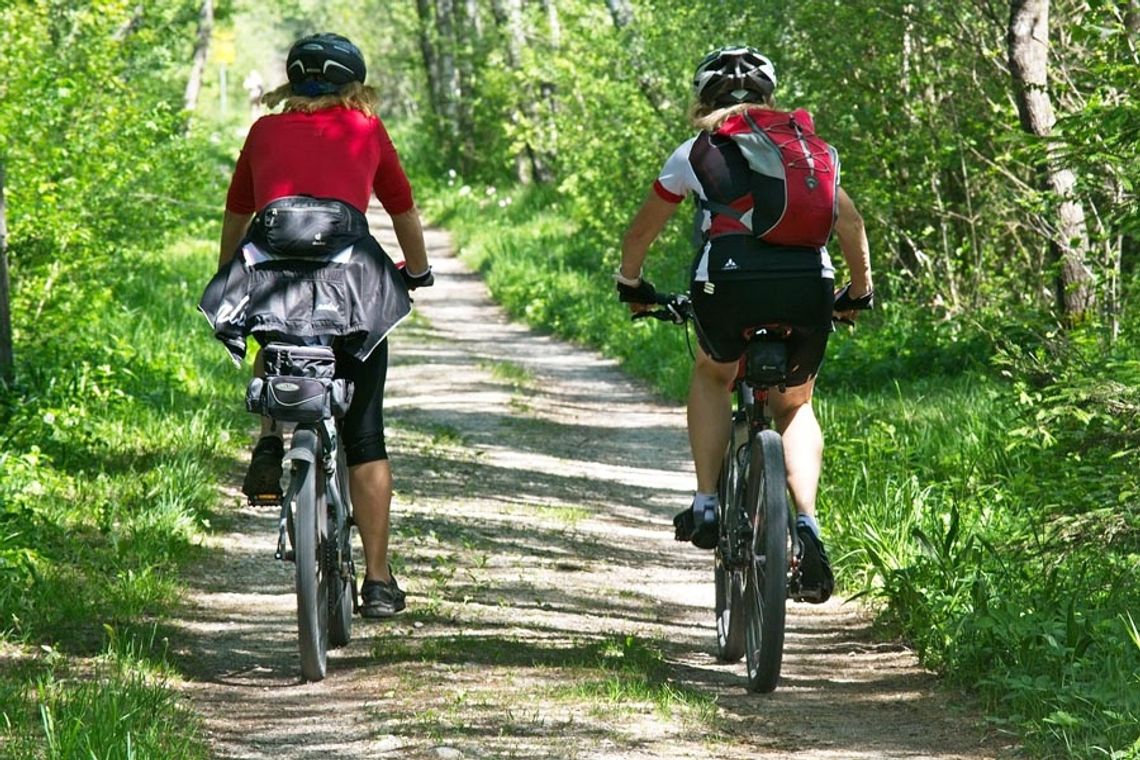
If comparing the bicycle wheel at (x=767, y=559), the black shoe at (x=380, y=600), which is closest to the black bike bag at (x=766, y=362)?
the bicycle wheel at (x=767, y=559)

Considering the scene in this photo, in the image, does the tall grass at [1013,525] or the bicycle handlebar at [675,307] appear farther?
the bicycle handlebar at [675,307]

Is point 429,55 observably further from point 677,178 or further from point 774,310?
point 774,310

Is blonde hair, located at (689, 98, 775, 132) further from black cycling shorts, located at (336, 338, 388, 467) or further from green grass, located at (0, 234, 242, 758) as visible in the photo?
green grass, located at (0, 234, 242, 758)

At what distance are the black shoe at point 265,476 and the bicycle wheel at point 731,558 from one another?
150cm

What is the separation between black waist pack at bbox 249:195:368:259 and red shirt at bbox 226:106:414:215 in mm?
85

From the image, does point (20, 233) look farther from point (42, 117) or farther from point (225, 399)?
point (225, 399)

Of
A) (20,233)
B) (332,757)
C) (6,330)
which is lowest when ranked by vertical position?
(332,757)

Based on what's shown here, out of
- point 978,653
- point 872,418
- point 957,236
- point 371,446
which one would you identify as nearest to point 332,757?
point 371,446

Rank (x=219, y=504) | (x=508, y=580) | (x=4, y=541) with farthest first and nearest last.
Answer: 1. (x=219, y=504)
2. (x=508, y=580)
3. (x=4, y=541)

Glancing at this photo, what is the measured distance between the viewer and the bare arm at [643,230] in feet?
17.0

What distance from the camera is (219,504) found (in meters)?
8.01

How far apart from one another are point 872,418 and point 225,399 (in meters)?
4.26

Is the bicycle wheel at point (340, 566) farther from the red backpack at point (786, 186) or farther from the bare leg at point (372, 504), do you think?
the red backpack at point (786, 186)

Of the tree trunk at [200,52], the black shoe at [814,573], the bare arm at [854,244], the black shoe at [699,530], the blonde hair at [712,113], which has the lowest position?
the black shoe at [814,573]
